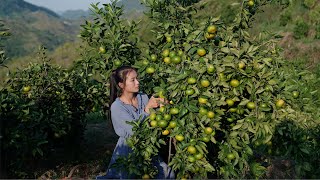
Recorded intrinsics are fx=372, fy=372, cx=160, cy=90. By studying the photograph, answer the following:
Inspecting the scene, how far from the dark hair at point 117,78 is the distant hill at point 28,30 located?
5181cm

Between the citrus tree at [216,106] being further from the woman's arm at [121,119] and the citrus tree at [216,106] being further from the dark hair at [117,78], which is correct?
the dark hair at [117,78]

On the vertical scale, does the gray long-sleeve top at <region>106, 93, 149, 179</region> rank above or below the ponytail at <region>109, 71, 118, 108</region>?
below

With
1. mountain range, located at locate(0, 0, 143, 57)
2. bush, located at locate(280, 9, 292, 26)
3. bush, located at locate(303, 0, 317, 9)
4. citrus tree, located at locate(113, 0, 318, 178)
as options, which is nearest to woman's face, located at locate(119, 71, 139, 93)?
citrus tree, located at locate(113, 0, 318, 178)

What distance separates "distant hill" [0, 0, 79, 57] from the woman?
51.9 meters

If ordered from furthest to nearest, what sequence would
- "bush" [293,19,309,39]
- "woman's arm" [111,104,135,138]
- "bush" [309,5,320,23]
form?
"bush" [309,5,320,23], "bush" [293,19,309,39], "woman's arm" [111,104,135,138]

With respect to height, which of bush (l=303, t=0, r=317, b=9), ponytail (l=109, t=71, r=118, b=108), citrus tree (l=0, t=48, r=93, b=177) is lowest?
citrus tree (l=0, t=48, r=93, b=177)

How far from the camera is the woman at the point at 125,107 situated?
353cm

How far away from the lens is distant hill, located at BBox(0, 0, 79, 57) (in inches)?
3275

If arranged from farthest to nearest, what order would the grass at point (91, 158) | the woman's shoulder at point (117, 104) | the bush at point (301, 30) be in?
the bush at point (301, 30), the grass at point (91, 158), the woman's shoulder at point (117, 104)

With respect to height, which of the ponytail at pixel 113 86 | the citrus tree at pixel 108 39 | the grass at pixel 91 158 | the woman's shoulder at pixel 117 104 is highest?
the citrus tree at pixel 108 39

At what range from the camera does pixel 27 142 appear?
4602mm

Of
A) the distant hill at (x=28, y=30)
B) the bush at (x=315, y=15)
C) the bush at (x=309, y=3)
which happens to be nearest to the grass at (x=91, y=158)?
the bush at (x=315, y=15)

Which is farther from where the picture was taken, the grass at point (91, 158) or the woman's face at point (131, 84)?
the grass at point (91, 158)

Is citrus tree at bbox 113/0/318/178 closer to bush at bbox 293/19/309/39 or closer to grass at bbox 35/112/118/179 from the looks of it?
grass at bbox 35/112/118/179
